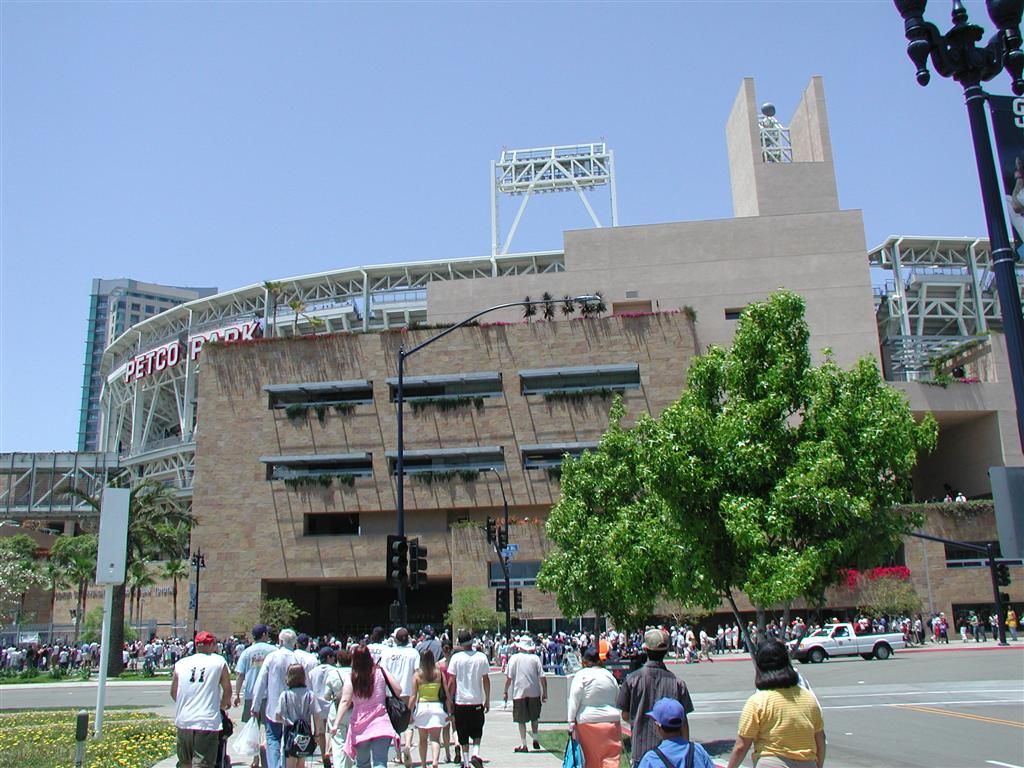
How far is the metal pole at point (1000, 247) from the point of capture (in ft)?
23.0

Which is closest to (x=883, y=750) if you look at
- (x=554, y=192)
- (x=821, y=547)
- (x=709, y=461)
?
(x=821, y=547)

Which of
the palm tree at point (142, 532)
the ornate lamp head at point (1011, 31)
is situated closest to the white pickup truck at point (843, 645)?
the palm tree at point (142, 532)

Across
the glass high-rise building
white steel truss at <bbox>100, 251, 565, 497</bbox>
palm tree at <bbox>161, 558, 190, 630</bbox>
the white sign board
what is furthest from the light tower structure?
the glass high-rise building

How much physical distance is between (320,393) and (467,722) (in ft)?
167

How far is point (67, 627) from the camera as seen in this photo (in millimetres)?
69750

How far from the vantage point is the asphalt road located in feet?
46.9

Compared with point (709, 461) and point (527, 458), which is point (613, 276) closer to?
point (527, 458)

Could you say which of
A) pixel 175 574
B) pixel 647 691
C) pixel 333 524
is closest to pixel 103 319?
pixel 175 574

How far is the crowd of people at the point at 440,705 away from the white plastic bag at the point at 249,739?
9 centimetres

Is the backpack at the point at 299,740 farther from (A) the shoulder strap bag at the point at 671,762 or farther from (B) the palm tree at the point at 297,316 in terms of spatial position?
(B) the palm tree at the point at 297,316

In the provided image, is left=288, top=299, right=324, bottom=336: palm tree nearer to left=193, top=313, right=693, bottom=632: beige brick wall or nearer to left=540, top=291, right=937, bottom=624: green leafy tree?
left=193, top=313, right=693, bottom=632: beige brick wall

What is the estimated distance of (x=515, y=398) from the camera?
59.3 metres

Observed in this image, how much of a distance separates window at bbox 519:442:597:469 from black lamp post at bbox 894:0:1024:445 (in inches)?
1965

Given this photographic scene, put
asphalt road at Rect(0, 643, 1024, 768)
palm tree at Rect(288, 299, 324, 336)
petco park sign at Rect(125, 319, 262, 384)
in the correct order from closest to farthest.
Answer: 1. asphalt road at Rect(0, 643, 1024, 768)
2. palm tree at Rect(288, 299, 324, 336)
3. petco park sign at Rect(125, 319, 262, 384)
